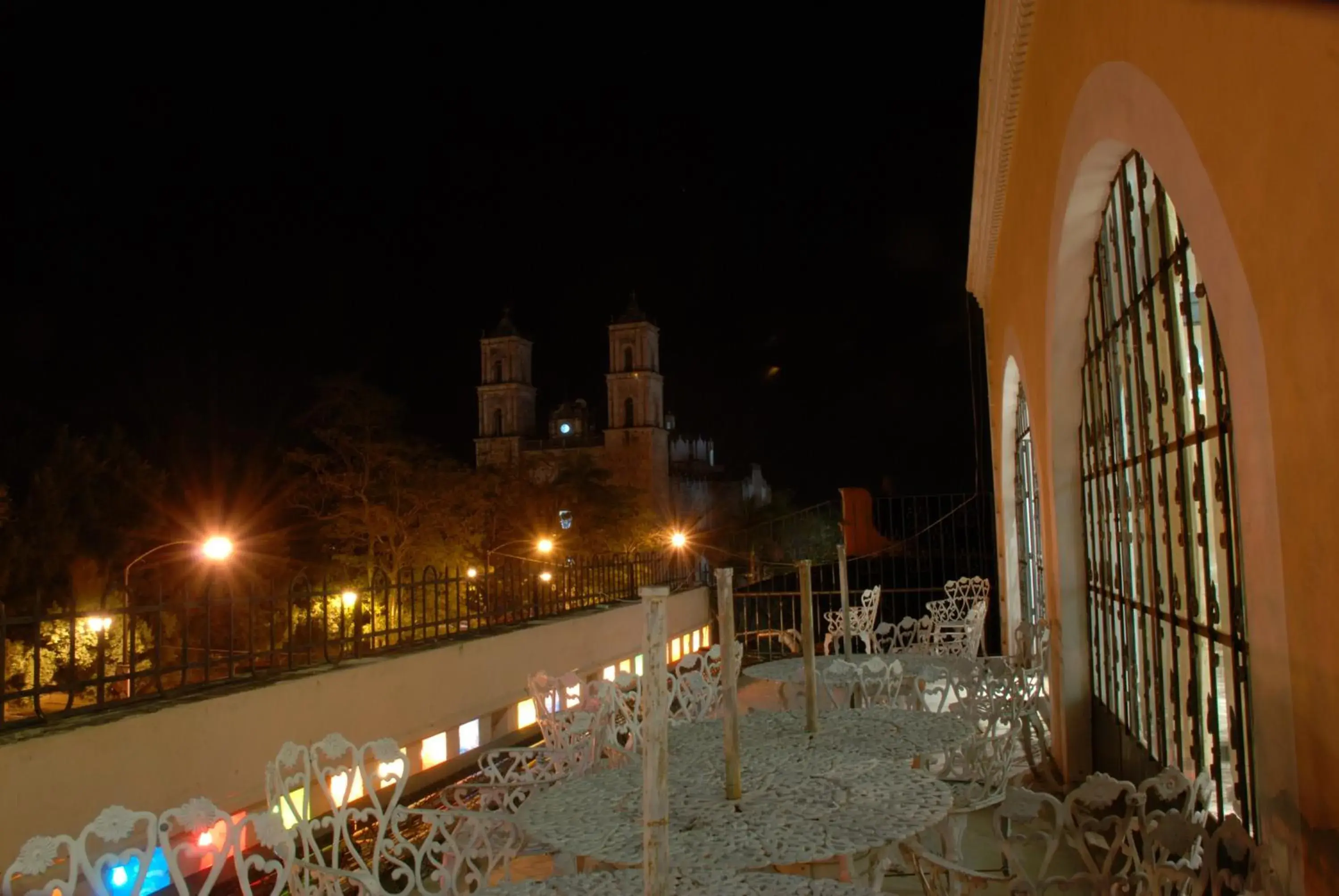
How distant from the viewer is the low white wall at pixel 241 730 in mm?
4176

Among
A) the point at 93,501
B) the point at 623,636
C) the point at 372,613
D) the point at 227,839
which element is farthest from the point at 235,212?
the point at 227,839

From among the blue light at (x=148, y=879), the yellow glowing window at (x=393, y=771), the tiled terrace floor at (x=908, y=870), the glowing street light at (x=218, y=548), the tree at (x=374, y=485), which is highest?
the tree at (x=374, y=485)

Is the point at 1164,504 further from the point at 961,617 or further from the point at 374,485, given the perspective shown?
the point at 374,485

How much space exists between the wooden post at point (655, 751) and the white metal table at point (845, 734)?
4.98 ft

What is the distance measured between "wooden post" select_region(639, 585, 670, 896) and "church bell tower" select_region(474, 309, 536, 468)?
180ft

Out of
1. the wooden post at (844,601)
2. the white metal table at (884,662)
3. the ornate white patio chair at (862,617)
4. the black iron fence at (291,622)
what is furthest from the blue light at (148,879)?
the ornate white patio chair at (862,617)

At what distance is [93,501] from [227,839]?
23.9m

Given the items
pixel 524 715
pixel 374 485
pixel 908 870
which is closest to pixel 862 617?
pixel 524 715

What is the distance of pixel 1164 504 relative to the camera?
3.47 meters

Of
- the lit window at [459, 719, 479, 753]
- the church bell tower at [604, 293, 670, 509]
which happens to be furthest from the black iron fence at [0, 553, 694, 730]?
the church bell tower at [604, 293, 670, 509]

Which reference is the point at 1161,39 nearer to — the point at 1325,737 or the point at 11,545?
the point at 1325,737

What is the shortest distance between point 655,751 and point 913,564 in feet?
37.0

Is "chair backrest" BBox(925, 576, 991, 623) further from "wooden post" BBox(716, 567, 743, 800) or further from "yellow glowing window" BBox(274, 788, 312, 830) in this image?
"wooden post" BBox(716, 567, 743, 800)

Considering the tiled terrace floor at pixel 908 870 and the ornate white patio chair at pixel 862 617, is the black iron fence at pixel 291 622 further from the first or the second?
the ornate white patio chair at pixel 862 617
